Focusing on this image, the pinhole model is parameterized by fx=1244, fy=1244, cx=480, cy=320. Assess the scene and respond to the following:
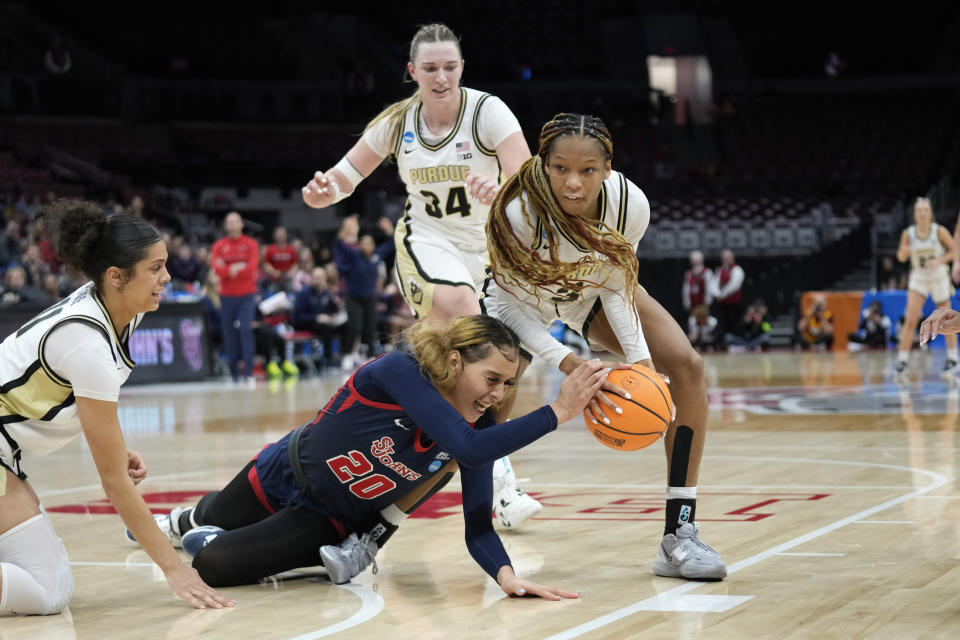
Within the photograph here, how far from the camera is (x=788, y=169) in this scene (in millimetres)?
30625

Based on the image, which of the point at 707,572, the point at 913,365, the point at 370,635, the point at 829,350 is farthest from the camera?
the point at 829,350

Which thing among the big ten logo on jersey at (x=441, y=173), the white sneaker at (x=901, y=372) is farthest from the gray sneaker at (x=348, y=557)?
the white sneaker at (x=901, y=372)

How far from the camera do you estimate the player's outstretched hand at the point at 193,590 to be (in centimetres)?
369

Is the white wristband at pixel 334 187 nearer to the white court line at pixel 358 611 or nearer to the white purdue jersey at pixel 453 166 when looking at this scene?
the white purdue jersey at pixel 453 166

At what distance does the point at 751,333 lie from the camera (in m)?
21.8

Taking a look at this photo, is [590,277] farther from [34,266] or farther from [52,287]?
[34,266]

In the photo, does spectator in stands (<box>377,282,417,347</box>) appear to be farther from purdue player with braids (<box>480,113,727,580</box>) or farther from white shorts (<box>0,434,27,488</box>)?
white shorts (<box>0,434,27,488</box>)

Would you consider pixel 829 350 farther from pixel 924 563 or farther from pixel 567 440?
pixel 924 563

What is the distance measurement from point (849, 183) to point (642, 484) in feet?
79.4

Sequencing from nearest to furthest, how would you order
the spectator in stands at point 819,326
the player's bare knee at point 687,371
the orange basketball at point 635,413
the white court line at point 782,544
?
the white court line at point 782,544
the orange basketball at point 635,413
the player's bare knee at point 687,371
the spectator in stands at point 819,326

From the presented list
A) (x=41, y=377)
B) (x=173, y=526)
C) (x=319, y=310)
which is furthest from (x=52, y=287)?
(x=41, y=377)

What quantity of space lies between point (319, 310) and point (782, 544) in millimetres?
12992

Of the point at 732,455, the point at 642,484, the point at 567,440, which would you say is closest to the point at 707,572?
the point at 642,484

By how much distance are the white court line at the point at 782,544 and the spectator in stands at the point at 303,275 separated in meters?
11.5
